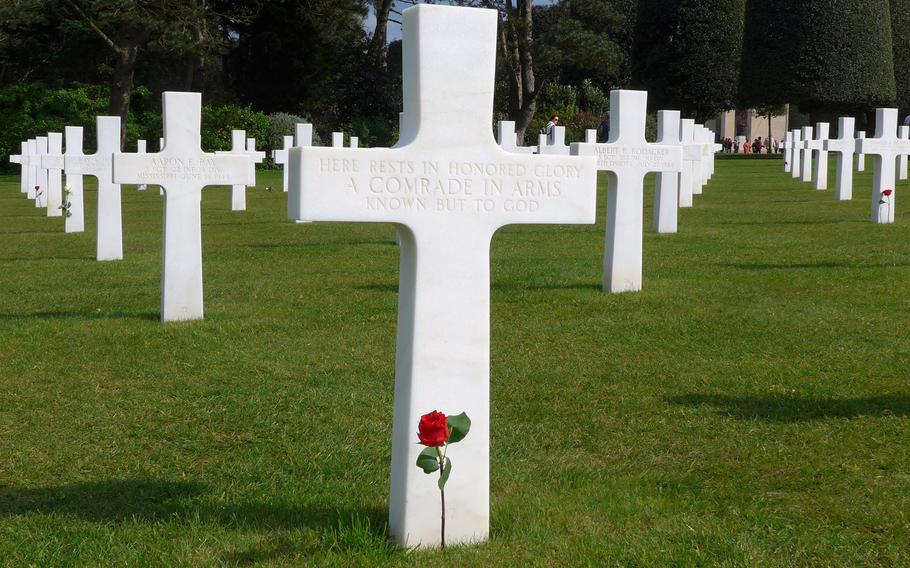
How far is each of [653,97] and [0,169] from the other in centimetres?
A: 2445

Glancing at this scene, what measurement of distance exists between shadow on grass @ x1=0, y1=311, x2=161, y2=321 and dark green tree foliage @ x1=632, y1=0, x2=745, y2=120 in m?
39.9

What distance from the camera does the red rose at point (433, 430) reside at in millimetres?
3428

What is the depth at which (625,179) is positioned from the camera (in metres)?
9.48

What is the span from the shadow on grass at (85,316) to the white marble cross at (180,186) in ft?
1.00

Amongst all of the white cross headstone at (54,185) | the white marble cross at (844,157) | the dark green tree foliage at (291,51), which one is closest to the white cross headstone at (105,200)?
the white cross headstone at (54,185)

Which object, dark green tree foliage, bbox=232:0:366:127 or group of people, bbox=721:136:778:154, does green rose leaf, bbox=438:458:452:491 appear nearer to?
dark green tree foliage, bbox=232:0:366:127

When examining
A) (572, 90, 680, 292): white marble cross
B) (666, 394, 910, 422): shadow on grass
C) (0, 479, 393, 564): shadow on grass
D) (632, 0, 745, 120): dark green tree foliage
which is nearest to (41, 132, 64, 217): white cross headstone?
(572, 90, 680, 292): white marble cross

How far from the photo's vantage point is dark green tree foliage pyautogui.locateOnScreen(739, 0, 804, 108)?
4069 centimetres

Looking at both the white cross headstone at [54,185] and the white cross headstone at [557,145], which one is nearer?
the white cross headstone at [557,145]

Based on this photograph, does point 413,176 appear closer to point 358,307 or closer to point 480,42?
point 480,42

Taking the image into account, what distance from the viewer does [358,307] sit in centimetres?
874

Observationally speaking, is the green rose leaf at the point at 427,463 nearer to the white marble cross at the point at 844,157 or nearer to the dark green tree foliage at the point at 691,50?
the white marble cross at the point at 844,157

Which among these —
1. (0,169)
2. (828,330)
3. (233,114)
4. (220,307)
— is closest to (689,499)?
(828,330)

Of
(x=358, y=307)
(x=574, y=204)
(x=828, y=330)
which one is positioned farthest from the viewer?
(x=358, y=307)
